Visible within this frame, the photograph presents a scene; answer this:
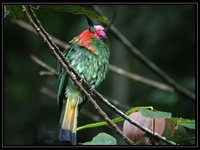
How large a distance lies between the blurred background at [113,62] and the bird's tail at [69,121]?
1.29m

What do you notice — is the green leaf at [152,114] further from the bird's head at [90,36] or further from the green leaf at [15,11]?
the bird's head at [90,36]

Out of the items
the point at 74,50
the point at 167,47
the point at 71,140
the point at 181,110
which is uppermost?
the point at 167,47

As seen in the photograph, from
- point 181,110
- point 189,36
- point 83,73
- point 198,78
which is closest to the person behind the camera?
point 198,78

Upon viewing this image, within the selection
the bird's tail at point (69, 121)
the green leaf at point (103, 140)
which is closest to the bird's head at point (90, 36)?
the bird's tail at point (69, 121)

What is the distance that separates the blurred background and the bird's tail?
129 centimetres

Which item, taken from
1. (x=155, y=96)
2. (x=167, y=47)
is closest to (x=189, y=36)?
(x=167, y=47)

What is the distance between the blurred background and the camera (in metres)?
4.66

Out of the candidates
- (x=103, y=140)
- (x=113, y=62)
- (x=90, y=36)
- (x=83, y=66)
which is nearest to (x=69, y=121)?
(x=83, y=66)

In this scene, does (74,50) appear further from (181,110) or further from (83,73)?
(181,110)

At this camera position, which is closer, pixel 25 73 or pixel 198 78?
pixel 198 78

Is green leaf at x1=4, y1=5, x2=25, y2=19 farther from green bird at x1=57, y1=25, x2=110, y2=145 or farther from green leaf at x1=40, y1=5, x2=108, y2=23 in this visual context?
green bird at x1=57, y1=25, x2=110, y2=145

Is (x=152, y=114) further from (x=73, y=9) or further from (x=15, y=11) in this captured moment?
(x=15, y=11)

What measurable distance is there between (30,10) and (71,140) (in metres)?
0.84

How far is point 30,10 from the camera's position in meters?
2.09
